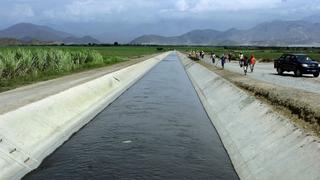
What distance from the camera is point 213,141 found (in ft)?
62.3

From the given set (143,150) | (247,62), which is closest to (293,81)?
(247,62)

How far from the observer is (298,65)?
42250 mm

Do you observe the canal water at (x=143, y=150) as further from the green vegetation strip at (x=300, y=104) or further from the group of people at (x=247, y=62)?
the group of people at (x=247, y=62)

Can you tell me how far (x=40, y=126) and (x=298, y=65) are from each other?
2861cm

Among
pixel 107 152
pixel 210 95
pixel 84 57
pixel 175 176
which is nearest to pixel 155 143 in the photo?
pixel 107 152

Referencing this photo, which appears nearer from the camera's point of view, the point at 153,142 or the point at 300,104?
the point at 153,142

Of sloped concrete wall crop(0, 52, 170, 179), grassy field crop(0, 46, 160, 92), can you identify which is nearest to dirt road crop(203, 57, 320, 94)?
sloped concrete wall crop(0, 52, 170, 179)

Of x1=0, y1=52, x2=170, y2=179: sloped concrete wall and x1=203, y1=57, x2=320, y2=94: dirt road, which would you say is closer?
x1=0, y1=52, x2=170, y2=179: sloped concrete wall

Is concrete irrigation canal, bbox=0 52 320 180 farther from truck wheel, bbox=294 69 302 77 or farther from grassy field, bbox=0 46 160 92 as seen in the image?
truck wheel, bbox=294 69 302 77

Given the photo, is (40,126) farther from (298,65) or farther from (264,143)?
(298,65)

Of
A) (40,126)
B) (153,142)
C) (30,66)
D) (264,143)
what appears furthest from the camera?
(30,66)

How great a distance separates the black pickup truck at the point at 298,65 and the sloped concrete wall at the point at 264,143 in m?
18.6

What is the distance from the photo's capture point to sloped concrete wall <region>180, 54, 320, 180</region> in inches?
420

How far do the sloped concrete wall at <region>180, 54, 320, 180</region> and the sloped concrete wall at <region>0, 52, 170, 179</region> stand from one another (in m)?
6.07
